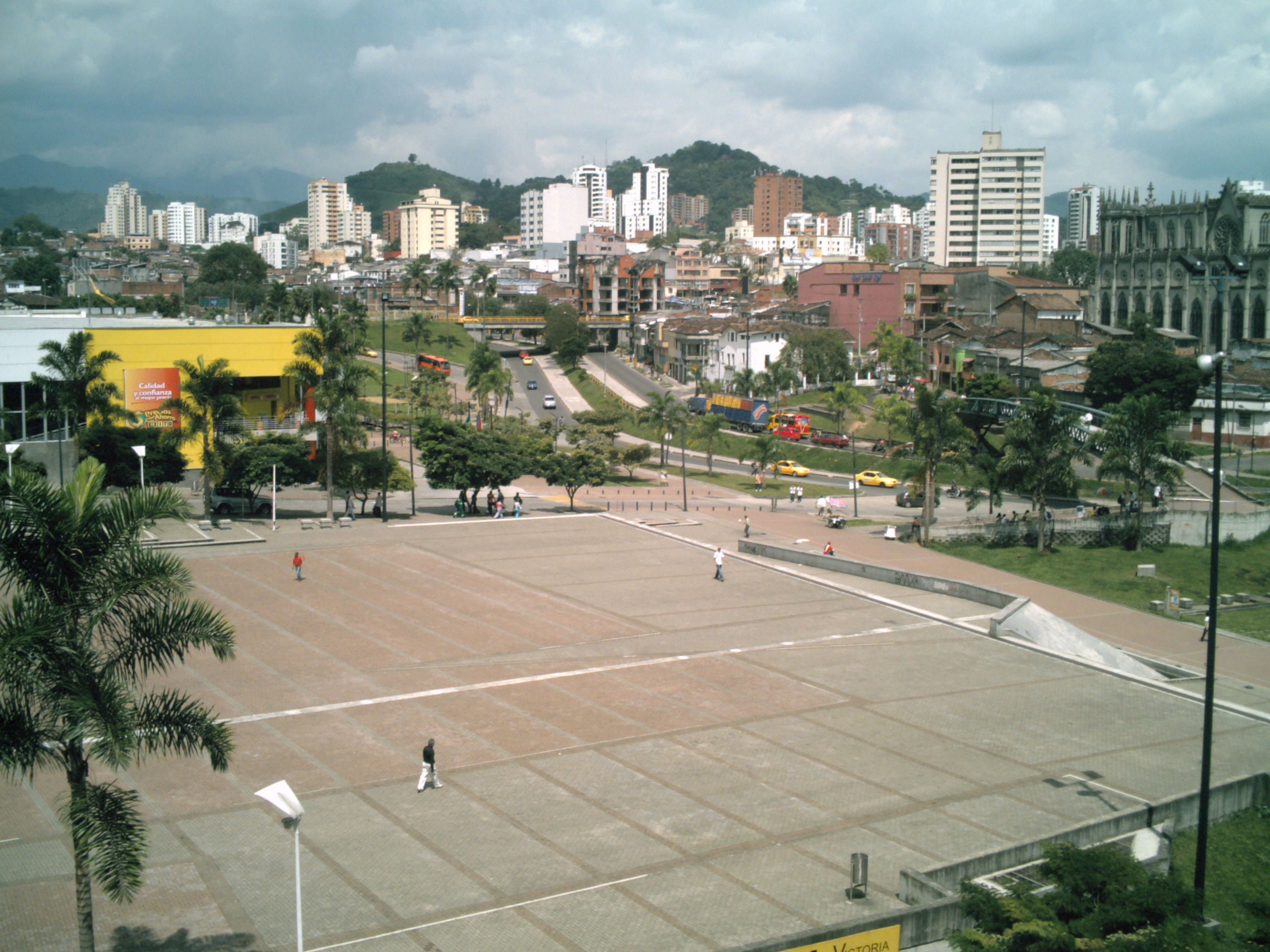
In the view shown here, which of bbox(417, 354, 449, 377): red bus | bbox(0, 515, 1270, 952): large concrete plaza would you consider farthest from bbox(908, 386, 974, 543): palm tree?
bbox(417, 354, 449, 377): red bus

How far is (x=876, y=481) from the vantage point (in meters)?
62.9

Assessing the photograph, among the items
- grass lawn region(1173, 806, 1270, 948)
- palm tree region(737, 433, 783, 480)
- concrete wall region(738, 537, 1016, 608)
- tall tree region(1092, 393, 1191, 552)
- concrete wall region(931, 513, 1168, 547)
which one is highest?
tall tree region(1092, 393, 1191, 552)

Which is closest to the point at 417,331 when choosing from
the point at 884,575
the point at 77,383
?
the point at 77,383

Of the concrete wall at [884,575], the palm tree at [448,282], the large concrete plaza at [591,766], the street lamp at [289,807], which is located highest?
the palm tree at [448,282]

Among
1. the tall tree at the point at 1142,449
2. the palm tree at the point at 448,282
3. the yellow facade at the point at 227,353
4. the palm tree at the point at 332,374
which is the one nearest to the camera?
the tall tree at the point at 1142,449

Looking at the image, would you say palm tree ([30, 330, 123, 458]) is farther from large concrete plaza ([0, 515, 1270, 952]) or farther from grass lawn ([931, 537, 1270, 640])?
grass lawn ([931, 537, 1270, 640])

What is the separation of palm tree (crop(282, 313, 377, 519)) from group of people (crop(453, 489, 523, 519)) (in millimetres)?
5965

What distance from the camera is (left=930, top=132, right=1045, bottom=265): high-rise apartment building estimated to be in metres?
159

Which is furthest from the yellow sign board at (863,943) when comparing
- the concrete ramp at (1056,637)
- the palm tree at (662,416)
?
the palm tree at (662,416)

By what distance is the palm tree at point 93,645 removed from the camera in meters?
9.84

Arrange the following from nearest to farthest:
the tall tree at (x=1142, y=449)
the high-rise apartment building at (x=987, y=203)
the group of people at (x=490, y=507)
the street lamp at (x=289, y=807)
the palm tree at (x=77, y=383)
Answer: the street lamp at (x=289, y=807) < the tall tree at (x=1142, y=449) < the palm tree at (x=77, y=383) < the group of people at (x=490, y=507) < the high-rise apartment building at (x=987, y=203)

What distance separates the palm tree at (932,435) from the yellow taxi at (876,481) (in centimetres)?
1982

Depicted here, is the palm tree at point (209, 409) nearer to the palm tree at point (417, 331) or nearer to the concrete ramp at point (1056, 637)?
the concrete ramp at point (1056, 637)

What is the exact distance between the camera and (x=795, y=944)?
39.5 ft
